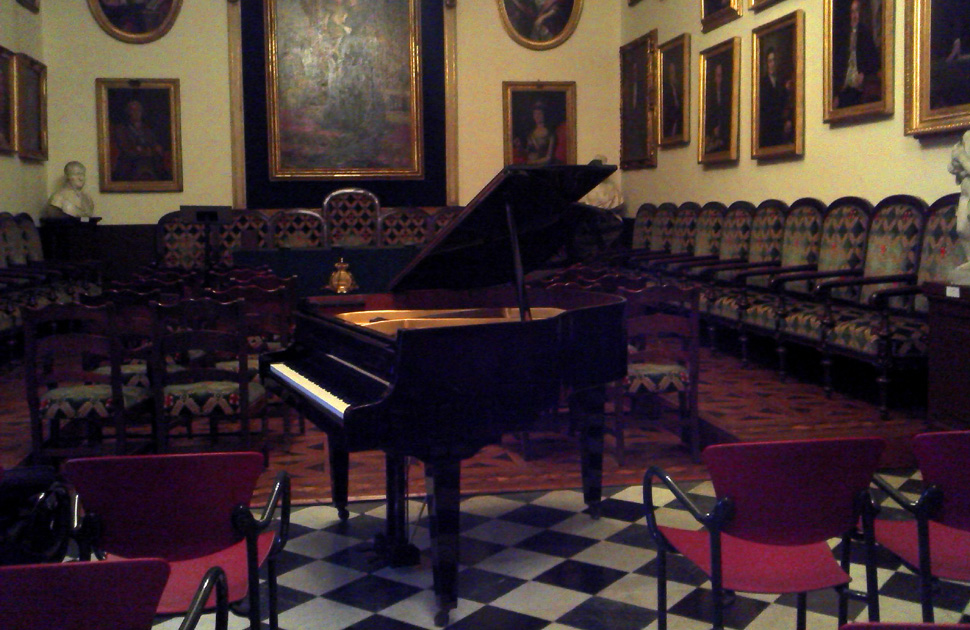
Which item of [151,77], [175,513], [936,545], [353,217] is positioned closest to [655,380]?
[936,545]

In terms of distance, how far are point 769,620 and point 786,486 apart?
1.13 meters

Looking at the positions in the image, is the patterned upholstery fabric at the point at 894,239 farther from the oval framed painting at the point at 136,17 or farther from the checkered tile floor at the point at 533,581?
the oval framed painting at the point at 136,17

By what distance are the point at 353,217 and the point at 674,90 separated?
4180 mm

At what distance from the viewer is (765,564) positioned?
2.46m

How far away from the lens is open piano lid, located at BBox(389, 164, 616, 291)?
3520mm

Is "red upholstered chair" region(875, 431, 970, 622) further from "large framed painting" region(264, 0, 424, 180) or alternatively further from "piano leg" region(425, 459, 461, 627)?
"large framed painting" region(264, 0, 424, 180)

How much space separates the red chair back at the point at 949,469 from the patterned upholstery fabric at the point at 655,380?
270cm

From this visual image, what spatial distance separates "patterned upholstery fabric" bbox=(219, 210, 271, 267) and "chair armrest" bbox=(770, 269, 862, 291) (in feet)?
22.6

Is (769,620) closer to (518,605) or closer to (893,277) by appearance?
(518,605)

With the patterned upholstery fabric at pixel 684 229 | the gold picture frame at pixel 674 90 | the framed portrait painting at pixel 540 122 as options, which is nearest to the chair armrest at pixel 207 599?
the patterned upholstery fabric at pixel 684 229

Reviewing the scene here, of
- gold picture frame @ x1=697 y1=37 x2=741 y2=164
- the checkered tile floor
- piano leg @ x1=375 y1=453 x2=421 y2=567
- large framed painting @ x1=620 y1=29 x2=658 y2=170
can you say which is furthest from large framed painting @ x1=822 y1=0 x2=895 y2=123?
piano leg @ x1=375 y1=453 x2=421 y2=567

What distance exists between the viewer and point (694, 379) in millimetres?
5031

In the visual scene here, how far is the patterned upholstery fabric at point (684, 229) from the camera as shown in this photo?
9.62 metres

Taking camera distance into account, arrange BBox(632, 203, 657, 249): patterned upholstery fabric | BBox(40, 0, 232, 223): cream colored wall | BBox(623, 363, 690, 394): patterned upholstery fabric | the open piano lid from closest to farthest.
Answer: the open piano lid
BBox(623, 363, 690, 394): patterned upholstery fabric
BBox(632, 203, 657, 249): patterned upholstery fabric
BBox(40, 0, 232, 223): cream colored wall
